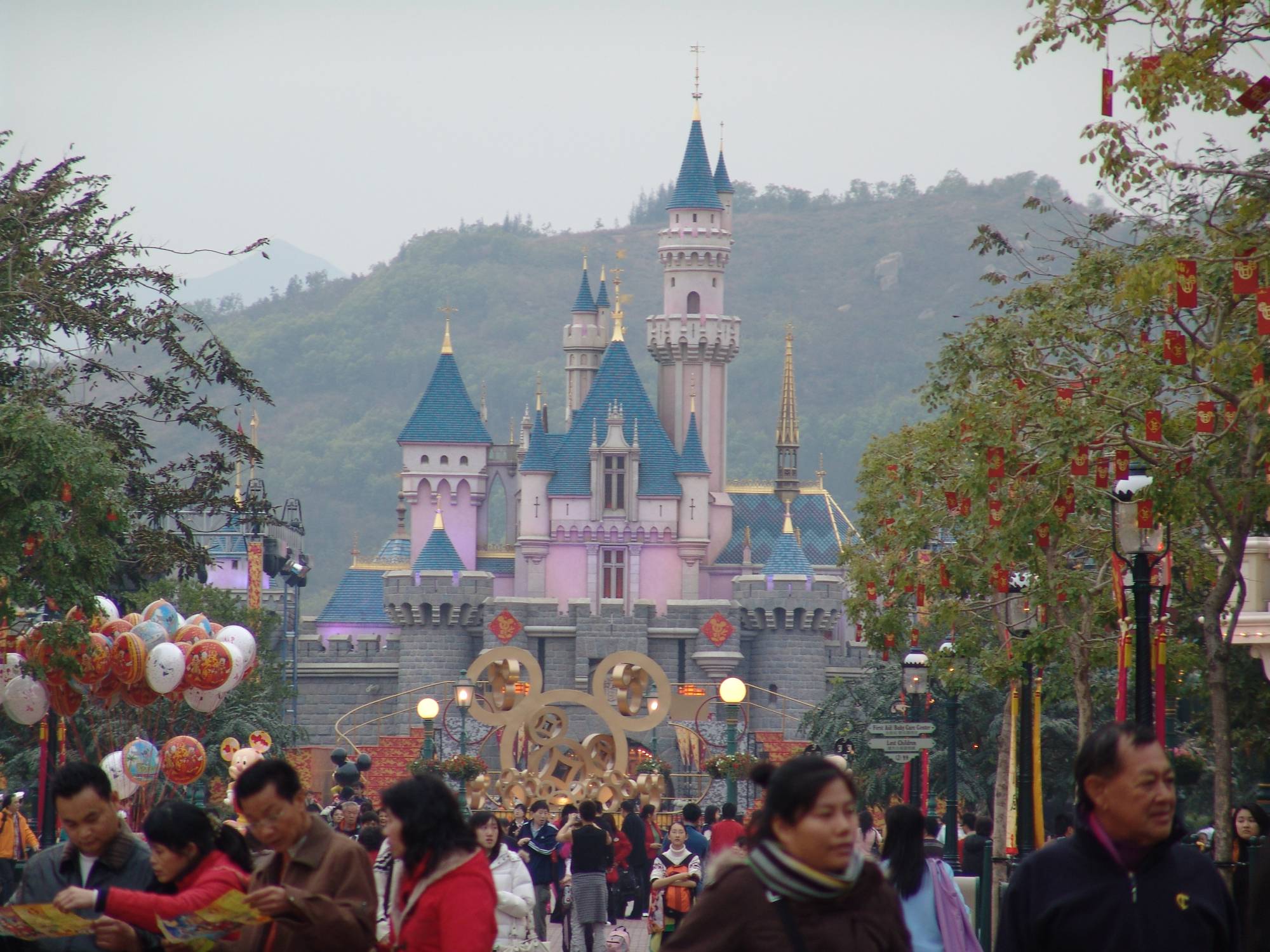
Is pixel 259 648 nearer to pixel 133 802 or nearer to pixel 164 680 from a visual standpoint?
pixel 133 802

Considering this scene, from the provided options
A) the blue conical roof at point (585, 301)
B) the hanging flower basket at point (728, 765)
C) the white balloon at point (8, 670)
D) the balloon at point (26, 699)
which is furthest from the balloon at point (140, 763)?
the blue conical roof at point (585, 301)

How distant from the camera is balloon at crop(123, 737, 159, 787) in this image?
20531 millimetres

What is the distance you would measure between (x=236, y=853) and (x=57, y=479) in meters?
12.4

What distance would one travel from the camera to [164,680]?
2117 cm

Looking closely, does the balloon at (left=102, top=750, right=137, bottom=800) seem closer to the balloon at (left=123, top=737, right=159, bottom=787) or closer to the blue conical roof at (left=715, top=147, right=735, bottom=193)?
the balloon at (left=123, top=737, right=159, bottom=787)

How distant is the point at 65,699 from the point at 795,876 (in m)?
16.2

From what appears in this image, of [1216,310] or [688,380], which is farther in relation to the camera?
[688,380]

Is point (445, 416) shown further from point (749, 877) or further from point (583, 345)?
point (749, 877)

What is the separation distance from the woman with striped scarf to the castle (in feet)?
175

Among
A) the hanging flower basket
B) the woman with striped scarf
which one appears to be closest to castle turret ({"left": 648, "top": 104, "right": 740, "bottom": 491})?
the hanging flower basket

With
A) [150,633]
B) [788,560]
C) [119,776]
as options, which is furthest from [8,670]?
[788,560]

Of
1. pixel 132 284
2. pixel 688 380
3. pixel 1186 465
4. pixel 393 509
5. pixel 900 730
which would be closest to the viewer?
pixel 1186 465

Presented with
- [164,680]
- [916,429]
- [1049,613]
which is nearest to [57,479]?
[164,680]

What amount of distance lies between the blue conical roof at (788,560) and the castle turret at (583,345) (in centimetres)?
1317
